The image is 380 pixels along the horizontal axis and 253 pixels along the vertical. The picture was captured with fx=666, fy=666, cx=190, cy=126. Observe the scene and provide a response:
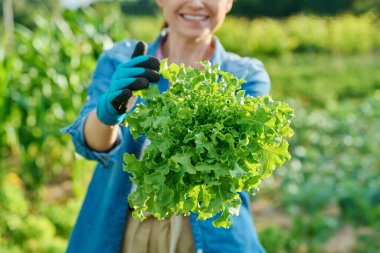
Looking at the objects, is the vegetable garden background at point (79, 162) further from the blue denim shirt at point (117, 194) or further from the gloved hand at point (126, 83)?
the gloved hand at point (126, 83)

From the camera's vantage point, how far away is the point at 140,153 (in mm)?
1815

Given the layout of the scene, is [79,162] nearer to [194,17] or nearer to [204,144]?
[194,17]

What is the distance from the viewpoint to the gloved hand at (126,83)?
1481 mm

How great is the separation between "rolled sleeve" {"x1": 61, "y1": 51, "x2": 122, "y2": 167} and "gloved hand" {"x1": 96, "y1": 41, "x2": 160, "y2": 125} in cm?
17

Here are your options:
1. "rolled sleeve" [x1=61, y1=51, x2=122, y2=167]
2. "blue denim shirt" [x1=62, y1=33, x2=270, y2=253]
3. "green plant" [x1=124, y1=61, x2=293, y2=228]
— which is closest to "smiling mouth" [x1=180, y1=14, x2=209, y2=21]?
"blue denim shirt" [x1=62, y1=33, x2=270, y2=253]

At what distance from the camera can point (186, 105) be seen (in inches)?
52.1

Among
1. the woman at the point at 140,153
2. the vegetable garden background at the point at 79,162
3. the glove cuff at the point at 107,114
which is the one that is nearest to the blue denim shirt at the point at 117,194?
the woman at the point at 140,153

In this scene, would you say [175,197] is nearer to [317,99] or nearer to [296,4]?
[317,99]

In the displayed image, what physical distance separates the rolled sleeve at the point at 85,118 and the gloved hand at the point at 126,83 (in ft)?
0.57

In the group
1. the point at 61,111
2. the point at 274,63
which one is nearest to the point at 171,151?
the point at 61,111

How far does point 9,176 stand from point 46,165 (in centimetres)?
42

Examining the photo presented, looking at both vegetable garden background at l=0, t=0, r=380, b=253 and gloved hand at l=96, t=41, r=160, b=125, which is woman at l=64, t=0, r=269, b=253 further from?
vegetable garden background at l=0, t=0, r=380, b=253

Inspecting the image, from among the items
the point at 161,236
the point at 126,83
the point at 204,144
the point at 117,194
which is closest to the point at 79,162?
the point at 117,194

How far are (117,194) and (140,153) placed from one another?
5.1 inches
